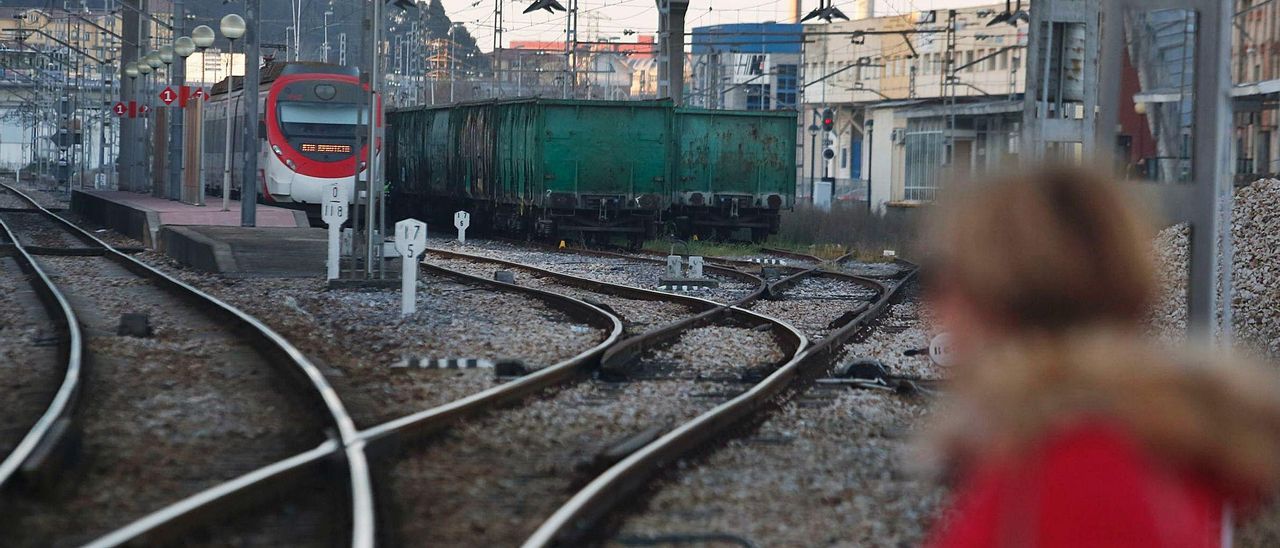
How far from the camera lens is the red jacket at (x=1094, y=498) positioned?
5.38ft

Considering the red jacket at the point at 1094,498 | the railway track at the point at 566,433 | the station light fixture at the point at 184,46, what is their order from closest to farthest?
the red jacket at the point at 1094,498
the railway track at the point at 566,433
the station light fixture at the point at 184,46

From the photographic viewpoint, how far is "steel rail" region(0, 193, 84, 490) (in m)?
6.85

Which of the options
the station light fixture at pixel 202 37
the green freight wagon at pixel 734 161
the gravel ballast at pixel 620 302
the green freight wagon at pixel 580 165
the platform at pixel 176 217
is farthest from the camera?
the green freight wagon at pixel 734 161

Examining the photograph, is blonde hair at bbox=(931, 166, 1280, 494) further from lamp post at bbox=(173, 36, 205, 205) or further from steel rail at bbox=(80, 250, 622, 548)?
lamp post at bbox=(173, 36, 205, 205)

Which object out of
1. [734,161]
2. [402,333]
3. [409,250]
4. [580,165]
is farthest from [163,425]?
[734,161]

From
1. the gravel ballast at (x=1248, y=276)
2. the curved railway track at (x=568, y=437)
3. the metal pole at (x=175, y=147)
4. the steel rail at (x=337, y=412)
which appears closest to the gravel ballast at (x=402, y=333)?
the steel rail at (x=337, y=412)

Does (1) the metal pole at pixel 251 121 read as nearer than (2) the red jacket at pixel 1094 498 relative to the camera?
No

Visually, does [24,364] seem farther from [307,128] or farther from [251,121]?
[307,128]

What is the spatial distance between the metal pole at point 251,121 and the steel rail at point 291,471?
1562cm

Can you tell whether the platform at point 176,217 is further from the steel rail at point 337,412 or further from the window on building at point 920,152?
the window on building at point 920,152

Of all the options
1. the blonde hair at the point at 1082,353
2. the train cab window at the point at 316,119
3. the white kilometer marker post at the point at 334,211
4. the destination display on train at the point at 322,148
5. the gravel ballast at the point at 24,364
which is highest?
the train cab window at the point at 316,119

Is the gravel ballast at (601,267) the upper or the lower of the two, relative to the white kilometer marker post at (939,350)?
lower

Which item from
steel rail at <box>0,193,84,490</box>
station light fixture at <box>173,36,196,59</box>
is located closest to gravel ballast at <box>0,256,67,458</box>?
steel rail at <box>0,193,84,490</box>

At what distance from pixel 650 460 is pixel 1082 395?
546cm
